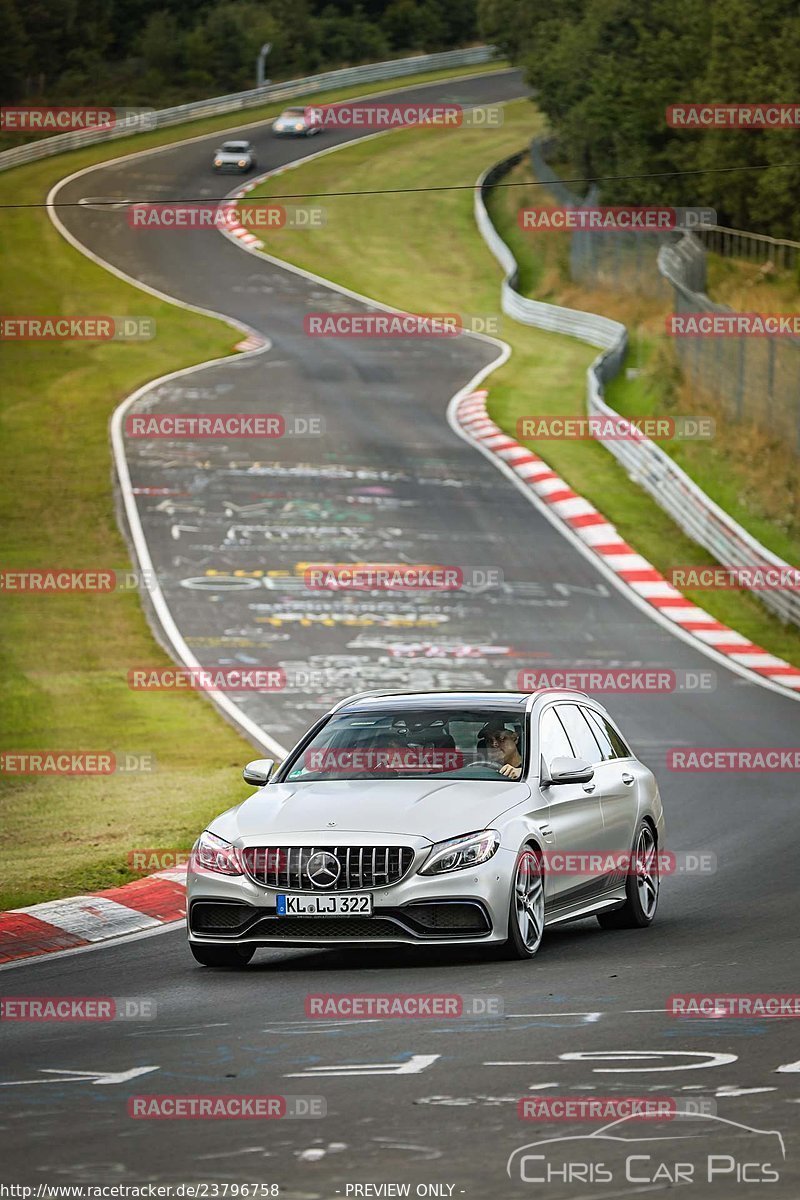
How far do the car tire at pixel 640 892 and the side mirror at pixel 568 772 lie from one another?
4.13 feet

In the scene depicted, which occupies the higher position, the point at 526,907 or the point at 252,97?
the point at 526,907

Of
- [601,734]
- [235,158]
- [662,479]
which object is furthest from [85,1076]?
[235,158]

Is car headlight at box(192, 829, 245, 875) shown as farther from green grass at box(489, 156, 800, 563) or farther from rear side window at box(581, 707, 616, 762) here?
green grass at box(489, 156, 800, 563)

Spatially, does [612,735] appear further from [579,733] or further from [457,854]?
[457,854]

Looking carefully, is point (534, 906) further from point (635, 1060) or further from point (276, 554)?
point (276, 554)

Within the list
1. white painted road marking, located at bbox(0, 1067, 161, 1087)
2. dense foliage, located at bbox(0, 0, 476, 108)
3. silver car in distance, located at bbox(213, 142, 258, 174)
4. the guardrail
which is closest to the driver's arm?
white painted road marking, located at bbox(0, 1067, 161, 1087)

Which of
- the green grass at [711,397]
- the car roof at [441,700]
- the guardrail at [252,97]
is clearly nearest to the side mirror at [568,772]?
the car roof at [441,700]

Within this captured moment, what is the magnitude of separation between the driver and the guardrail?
69781mm

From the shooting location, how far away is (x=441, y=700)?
11773mm

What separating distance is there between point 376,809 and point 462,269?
177ft

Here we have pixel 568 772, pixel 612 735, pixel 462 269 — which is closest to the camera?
pixel 568 772

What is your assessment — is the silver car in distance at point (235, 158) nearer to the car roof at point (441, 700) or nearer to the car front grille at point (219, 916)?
the car roof at point (441, 700)

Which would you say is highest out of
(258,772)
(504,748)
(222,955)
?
(504,748)

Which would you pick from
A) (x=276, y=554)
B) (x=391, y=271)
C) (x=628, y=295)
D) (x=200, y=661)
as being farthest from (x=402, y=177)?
(x=200, y=661)
